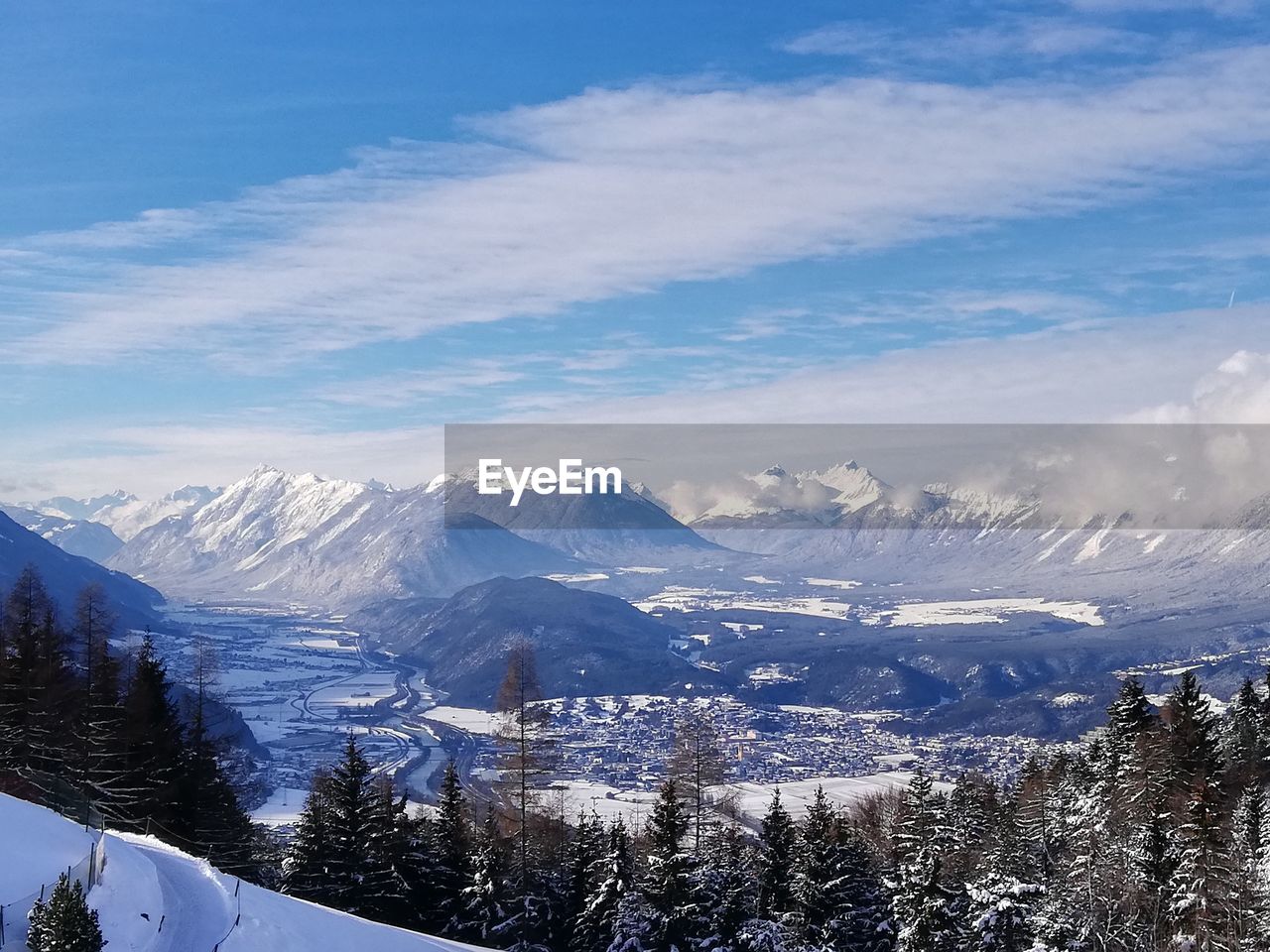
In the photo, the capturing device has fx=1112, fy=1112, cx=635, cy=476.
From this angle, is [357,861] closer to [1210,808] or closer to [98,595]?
[98,595]

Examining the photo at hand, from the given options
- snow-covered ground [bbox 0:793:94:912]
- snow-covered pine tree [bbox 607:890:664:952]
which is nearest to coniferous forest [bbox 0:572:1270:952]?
snow-covered pine tree [bbox 607:890:664:952]

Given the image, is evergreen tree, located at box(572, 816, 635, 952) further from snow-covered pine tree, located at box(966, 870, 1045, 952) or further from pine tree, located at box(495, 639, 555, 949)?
snow-covered pine tree, located at box(966, 870, 1045, 952)

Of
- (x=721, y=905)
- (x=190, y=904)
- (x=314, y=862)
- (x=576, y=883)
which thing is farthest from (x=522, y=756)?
(x=190, y=904)

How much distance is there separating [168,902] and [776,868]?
19.0 meters

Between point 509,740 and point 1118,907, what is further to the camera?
point 509,740

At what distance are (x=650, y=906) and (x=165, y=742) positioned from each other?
20.4 metres

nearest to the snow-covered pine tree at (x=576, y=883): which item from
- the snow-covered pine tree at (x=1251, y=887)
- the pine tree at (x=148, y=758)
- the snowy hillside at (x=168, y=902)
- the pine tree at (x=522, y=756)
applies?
the pine tree at (x=522, y=756)

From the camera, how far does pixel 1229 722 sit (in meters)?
56.4

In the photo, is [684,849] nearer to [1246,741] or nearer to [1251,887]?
[1251,887]

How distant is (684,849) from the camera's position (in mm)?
35438

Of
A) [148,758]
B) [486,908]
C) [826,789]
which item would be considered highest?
[148,758]

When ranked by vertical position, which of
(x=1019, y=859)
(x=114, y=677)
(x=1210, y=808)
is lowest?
(x=1019, y=859)

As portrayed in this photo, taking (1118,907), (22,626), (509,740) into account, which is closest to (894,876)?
(1118,907)

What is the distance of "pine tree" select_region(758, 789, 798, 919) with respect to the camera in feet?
116
